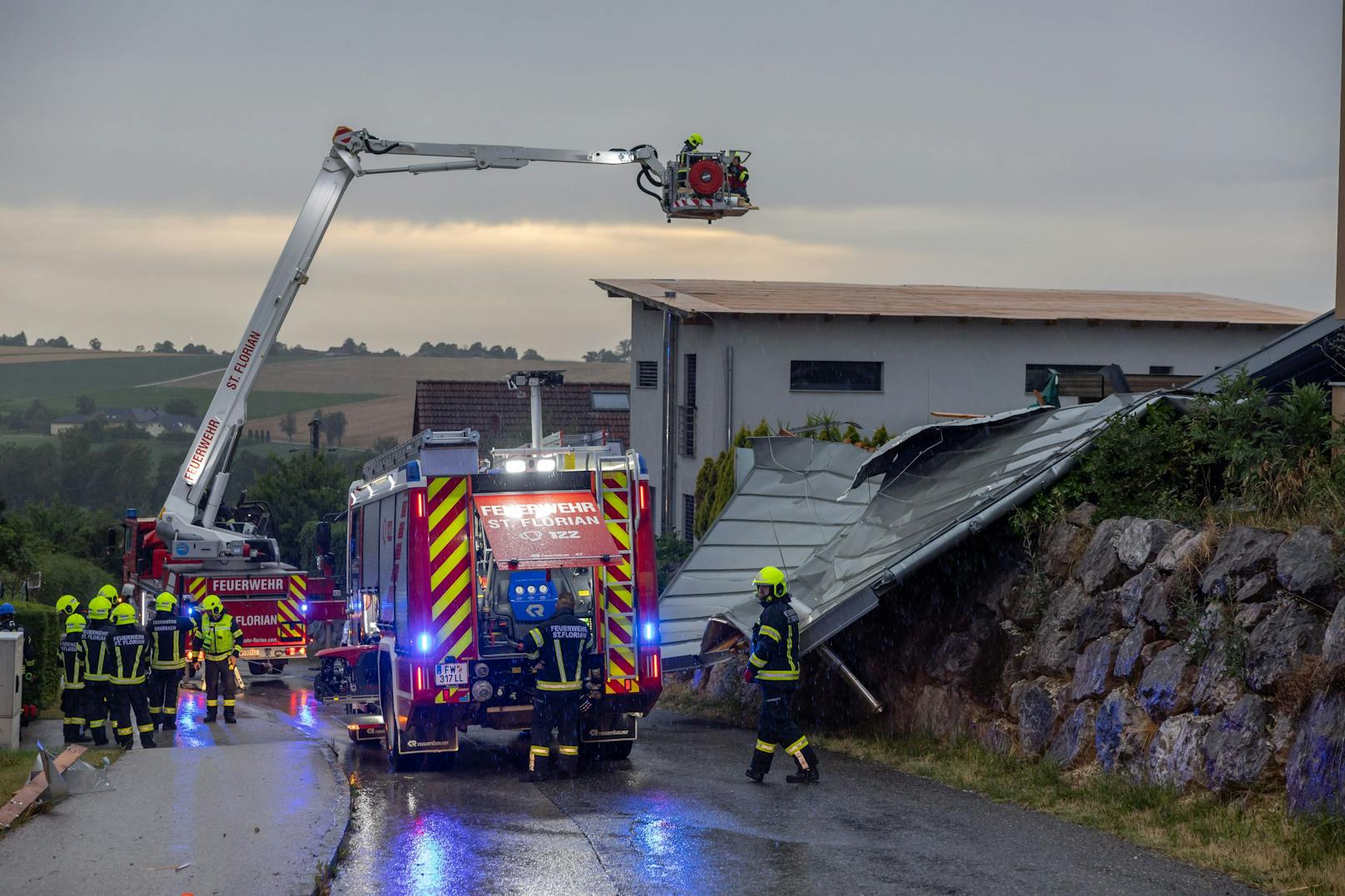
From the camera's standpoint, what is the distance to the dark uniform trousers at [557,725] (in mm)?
12000

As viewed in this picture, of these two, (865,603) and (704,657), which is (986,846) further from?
(704,657)

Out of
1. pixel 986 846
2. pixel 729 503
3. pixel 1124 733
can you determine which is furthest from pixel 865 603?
pixel 729 503

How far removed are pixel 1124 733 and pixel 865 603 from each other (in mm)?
2774

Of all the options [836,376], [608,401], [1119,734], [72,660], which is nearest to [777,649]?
[1119,734]

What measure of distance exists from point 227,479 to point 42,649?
6300 mm

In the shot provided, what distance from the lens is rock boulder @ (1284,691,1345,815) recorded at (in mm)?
8398

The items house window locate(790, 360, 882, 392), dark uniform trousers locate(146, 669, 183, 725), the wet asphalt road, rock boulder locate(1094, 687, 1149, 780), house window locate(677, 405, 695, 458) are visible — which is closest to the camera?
the wet asphalt road

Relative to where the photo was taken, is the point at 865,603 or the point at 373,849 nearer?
the point at 373,849

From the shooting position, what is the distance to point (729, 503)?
62.0ft

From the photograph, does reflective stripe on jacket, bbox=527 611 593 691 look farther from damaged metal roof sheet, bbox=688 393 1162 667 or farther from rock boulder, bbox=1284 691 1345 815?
rock boulder, bbox=1284 691 1345 815

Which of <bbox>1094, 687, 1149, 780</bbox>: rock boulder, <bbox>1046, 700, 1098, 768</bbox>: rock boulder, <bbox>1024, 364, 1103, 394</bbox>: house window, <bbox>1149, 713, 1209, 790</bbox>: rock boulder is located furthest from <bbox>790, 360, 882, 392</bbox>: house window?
<bbox>1149, 713, 1209, 790</bbox>: rock boulder

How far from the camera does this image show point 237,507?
1066 inches

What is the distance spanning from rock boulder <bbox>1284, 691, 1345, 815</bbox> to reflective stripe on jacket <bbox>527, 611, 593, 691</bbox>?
17.9ft

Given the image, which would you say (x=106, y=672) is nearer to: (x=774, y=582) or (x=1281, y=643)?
(x=774, y=582)
